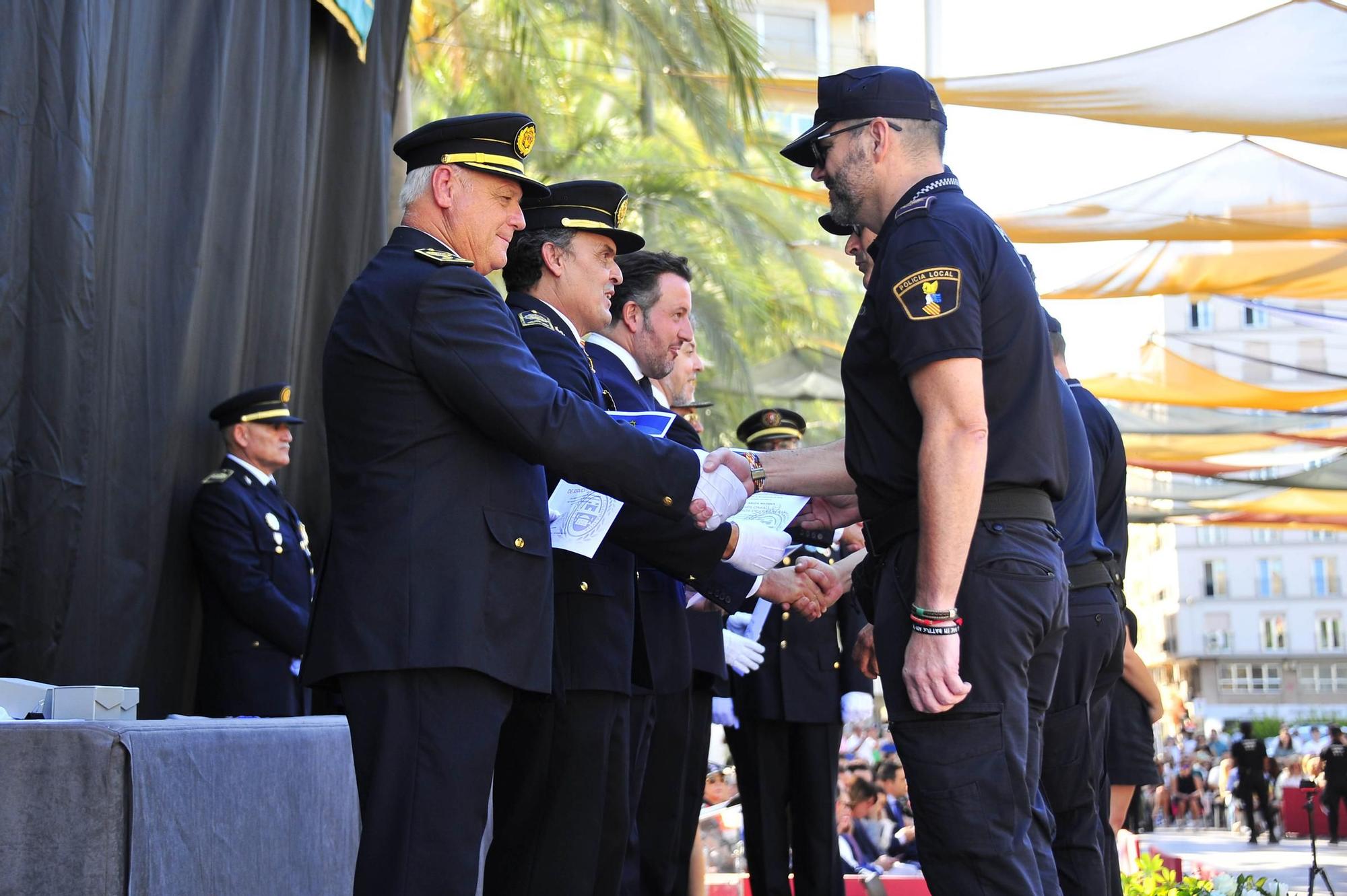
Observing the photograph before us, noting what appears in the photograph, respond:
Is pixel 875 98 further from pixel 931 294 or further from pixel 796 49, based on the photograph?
pixel 796 49

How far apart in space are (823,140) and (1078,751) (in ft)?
5.94

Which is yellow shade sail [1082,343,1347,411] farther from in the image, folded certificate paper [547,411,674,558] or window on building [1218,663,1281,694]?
window on building [1218,663,1281,694]

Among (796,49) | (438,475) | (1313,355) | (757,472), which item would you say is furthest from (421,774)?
(1313,355)

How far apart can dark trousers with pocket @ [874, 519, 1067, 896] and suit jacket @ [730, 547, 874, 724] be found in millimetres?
2789

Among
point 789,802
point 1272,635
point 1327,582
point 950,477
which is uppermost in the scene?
point 1327,582

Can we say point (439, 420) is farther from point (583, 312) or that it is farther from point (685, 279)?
point (685, 279)

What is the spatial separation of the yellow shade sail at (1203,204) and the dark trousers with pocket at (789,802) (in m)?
5.09

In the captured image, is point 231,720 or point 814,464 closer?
point 231,720

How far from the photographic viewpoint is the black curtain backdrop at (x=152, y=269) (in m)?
4.20

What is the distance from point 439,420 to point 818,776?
10.9 feet

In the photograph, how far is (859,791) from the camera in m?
9.97

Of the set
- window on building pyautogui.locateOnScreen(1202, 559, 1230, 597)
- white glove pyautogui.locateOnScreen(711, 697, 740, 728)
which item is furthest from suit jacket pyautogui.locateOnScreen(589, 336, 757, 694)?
window on building pyautogui.locateOnScreen(1202, 559, 1230, 597)

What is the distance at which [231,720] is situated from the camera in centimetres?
358

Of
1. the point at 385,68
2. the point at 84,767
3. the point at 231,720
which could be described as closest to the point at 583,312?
the point at 231,720
